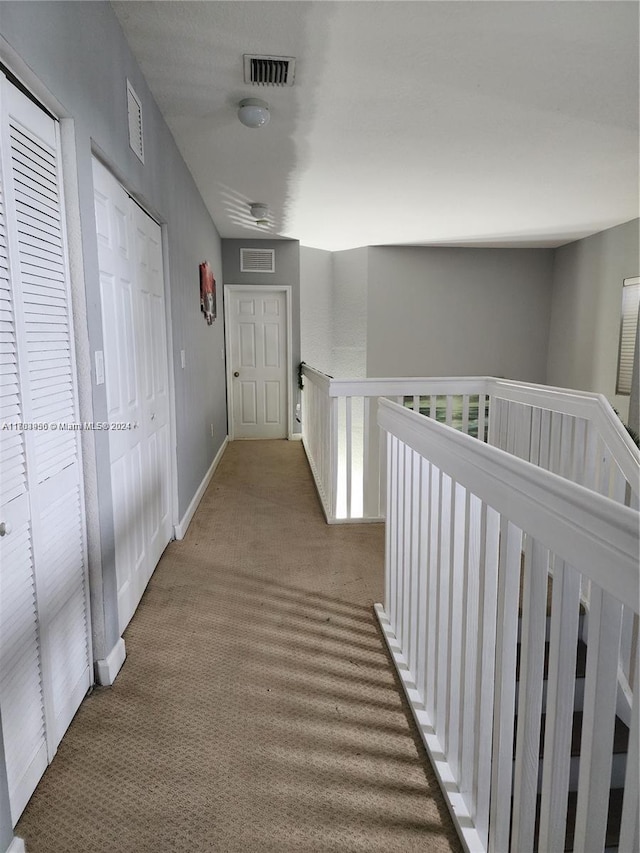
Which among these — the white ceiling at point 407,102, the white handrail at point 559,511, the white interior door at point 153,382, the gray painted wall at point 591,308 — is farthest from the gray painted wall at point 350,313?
the white handrail at point 559,511

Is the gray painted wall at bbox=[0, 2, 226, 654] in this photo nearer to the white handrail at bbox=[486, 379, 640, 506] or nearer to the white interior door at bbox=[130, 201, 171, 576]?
the white interior door at bbox=[130, 201, 171, 576]

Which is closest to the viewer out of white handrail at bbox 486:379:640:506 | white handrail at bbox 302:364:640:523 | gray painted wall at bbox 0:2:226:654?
gray painted wall at bbox 0:2:226:654

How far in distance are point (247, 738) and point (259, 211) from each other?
Answer: 427 cm

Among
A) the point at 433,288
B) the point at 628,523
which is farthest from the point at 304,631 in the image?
the point at 433,288

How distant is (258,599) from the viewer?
239 centimetres

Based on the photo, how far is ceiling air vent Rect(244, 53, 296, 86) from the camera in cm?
225

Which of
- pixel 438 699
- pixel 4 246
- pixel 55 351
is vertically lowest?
pixel 438 699

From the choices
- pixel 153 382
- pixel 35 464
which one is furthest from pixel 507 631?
pixel 153 382

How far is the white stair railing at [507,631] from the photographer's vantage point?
73cm

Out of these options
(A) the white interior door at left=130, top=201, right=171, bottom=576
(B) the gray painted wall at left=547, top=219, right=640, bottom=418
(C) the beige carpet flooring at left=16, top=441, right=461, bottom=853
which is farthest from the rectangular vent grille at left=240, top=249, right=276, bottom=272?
(C) the beige carpet flooring at left=16, top=441, right=461, bottom=853

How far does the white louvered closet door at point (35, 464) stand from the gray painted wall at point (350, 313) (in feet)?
16.8

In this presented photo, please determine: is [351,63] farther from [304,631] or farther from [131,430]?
[304,631]

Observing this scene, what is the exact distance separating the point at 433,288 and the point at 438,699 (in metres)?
5.72

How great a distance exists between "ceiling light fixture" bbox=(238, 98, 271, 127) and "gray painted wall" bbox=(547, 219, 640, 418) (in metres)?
4.04
